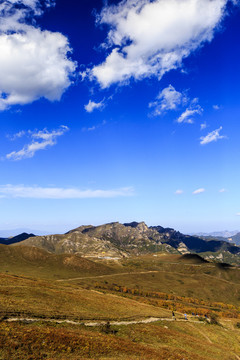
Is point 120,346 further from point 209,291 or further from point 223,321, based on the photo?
point 209,291

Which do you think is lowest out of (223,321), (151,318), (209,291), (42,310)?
(209,291)

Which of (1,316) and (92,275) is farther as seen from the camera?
(92,275)

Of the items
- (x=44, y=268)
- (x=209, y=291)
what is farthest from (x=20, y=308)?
(x=209, y=291)

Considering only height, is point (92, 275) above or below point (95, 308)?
below

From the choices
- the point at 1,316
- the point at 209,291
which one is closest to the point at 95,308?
the point at 1,316

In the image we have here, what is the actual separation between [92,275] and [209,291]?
9851 cm

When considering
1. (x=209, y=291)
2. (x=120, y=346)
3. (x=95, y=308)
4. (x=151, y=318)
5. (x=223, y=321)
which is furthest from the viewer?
(x=209, y=291)

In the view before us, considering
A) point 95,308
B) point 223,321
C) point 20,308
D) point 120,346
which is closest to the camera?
point 120,346

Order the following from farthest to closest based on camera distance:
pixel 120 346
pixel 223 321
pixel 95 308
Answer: pixel 223 321, pixel 95 308, pixel 120 346

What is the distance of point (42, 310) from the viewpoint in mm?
44906

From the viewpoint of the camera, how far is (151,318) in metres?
64.1

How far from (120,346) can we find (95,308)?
25716mm

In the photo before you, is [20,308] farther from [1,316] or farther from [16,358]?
[16,358]

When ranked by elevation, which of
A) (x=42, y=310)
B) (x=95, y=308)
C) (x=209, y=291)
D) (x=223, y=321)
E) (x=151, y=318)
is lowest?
(x=209, y=291)
